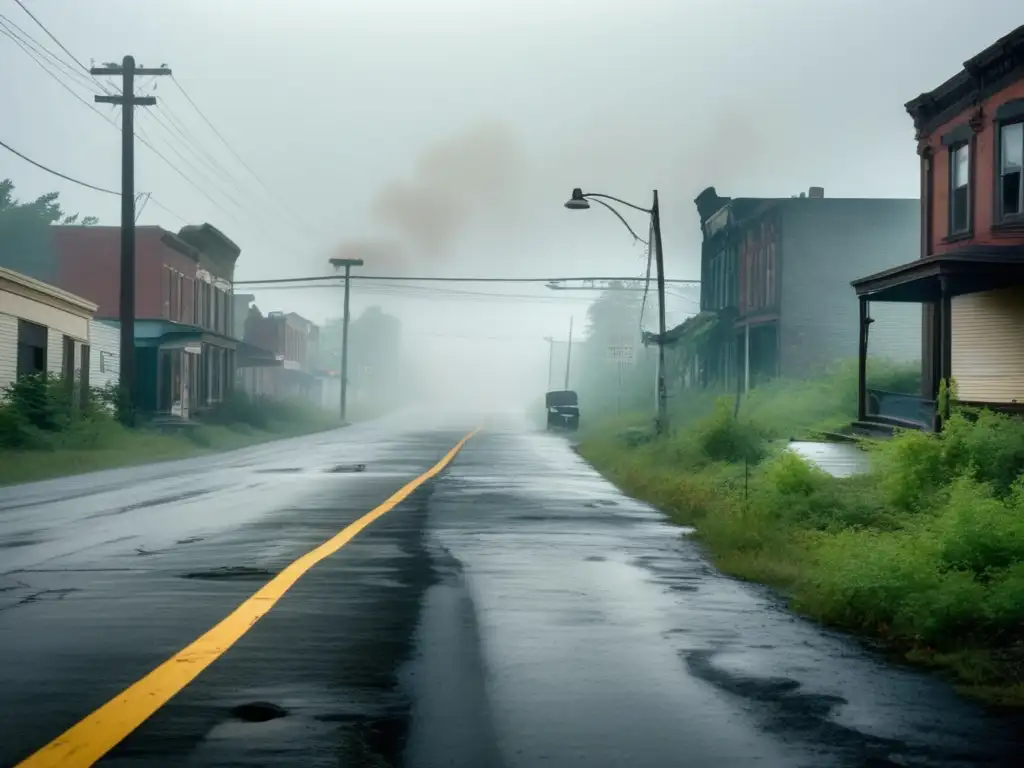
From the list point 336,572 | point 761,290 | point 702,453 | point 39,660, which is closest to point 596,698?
point 39,660

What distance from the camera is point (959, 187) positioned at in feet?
106

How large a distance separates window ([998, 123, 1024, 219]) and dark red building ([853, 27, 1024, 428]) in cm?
2

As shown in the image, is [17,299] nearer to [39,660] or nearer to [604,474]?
[604,474]

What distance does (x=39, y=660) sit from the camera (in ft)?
24.5

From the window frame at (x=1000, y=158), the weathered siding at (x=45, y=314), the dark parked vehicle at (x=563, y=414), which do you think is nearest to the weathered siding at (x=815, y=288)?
the window frame at (x=1000, y=158)

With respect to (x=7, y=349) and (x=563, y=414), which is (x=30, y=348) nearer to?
(x=7, y=349)

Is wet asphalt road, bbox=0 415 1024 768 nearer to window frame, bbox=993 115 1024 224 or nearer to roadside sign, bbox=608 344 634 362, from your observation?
window frame, bbox=993 115 1024 224

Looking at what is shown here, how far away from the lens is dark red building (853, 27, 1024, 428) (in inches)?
1132

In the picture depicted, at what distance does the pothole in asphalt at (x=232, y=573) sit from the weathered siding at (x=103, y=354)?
142 feet

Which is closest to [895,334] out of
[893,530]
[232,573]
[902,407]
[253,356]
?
[902,407]

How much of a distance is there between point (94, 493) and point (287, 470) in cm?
724

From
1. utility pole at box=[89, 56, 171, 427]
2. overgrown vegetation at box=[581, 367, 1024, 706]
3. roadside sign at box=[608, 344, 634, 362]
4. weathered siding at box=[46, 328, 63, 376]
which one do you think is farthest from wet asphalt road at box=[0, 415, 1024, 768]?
roadside sign at box=[608, 344, 634, 362]

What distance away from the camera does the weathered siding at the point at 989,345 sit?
2991cm

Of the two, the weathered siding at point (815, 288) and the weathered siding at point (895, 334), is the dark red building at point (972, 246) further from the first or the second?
the weathered siding at point (815, 288)
